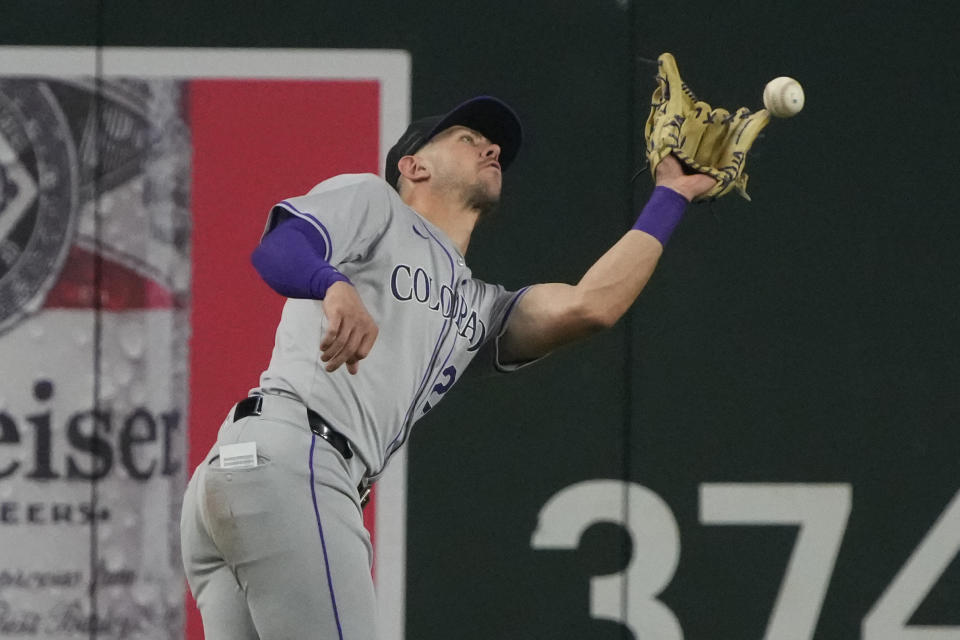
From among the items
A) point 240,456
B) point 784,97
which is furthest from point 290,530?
point 784,97

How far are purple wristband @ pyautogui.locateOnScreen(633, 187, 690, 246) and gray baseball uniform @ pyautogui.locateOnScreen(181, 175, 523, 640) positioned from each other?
354 mm

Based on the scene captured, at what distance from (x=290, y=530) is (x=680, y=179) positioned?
949 mm

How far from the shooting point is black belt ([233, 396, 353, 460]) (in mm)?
2279

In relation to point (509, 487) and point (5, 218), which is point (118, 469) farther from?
point (509, 487)

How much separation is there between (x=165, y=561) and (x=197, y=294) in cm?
67

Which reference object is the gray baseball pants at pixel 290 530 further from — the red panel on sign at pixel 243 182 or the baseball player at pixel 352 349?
the red panel on sign at pixel 243 182

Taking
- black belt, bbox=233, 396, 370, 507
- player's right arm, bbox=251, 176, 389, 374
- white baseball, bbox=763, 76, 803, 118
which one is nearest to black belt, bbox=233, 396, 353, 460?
black belt, bbox=233, 396, 370, 507

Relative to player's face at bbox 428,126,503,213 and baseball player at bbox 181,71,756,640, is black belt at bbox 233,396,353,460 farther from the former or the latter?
player's face at bbox 428,126,503,213

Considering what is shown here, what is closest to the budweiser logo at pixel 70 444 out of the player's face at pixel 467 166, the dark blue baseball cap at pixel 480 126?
the dark blue baseball cap at pixel 480 126

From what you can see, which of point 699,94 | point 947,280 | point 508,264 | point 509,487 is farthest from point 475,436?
point 947,280

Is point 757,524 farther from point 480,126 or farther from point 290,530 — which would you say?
point 290,530

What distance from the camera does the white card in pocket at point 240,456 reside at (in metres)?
2.22

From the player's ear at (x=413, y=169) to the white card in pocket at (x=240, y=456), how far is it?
66 centimetres

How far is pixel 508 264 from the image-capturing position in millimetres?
3605
